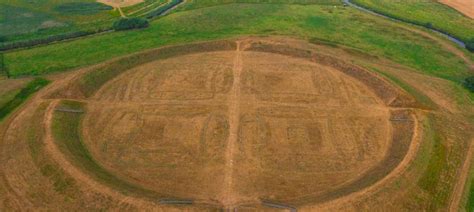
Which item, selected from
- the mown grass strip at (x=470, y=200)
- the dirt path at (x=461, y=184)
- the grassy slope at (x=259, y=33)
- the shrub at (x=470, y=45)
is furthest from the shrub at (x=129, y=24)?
the mown grass strip at (x=470, y=200)

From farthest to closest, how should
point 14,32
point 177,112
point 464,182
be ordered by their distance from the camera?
point 14,32
point 177,112
point 464,182

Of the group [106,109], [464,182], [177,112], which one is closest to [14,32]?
[106,109]

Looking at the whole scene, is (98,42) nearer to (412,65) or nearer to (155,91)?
(155,91)

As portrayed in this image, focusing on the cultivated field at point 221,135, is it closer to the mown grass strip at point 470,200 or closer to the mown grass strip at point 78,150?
the mown grass strip at point 78,150

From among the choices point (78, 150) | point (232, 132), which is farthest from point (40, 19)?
point (232, 132)

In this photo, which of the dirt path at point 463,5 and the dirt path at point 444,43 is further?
the dirt path at point 463,5

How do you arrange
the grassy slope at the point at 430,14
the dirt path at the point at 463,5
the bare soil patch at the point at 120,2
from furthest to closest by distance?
the bare soil patch at the point at 120,2, the dirt path at the point at 463,5, the grassy slope at the point at 430,14
